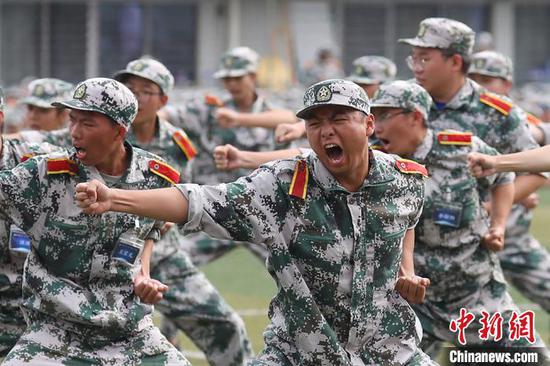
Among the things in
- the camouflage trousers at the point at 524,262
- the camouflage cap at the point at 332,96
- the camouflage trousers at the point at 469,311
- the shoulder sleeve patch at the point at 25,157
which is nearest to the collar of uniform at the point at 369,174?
the camouflage cap at the point at 332,96

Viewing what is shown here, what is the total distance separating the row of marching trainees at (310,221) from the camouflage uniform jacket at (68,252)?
0.03 feet

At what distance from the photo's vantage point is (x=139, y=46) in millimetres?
39969

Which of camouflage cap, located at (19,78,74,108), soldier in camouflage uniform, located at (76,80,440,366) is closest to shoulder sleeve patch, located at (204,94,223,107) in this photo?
camouflage cap, located at (19,78,74,108)

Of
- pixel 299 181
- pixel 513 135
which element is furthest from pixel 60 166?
pixel 513 135

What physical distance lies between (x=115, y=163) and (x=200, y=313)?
9.14ft

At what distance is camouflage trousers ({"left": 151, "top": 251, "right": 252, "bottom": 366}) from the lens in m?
10.9

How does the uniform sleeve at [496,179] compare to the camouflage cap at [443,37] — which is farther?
the camouflage cap at [443,37]

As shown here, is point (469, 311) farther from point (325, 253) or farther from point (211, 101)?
point (211, 101)

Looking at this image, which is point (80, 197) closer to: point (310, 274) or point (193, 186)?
point (193, 186)

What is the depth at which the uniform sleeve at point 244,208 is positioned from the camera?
7.29m

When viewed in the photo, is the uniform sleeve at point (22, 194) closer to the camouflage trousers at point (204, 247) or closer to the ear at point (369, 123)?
the ear at point (369, 123)

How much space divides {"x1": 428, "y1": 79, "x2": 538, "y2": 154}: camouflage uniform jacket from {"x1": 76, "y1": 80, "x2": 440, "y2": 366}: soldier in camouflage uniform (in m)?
2.95

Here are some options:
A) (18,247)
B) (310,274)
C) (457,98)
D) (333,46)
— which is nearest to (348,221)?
(310,274)

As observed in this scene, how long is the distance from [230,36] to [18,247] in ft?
102
